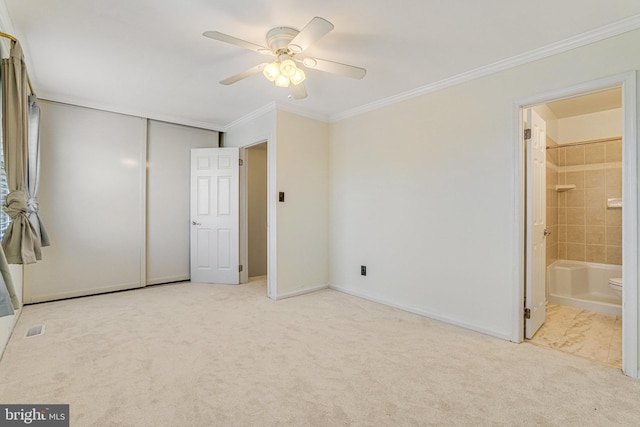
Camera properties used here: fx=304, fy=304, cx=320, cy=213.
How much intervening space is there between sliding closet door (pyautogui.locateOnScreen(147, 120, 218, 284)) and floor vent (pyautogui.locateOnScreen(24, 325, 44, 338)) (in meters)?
1.50

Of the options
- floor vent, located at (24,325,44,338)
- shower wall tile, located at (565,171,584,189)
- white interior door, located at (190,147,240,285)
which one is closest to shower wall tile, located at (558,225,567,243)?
shower wall tile, located at (565,171,584,189)

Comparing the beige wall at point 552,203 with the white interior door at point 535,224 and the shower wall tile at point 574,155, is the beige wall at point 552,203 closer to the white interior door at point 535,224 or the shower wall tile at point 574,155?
the shower wall tile at point 574,155

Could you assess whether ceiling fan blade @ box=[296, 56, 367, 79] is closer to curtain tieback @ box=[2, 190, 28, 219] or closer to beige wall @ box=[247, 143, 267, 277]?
curtain tieback @ box=[2, 190, 28, 219]

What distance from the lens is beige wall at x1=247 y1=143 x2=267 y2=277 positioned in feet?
16.8

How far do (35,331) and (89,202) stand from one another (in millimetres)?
1648

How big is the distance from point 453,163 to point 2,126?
11.3ft

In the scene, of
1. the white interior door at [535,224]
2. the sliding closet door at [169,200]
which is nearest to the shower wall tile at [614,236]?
the white interior door at [535,224]

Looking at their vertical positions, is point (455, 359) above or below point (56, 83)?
below

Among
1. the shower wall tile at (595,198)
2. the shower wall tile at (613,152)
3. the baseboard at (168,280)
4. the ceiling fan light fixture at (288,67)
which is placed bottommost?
the baseboard at (168,280)

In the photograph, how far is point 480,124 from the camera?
9.02 feet

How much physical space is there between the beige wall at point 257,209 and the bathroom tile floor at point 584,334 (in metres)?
3.86

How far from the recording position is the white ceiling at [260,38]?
1.90 m

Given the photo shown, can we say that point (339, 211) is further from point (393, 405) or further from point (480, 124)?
point (393, 405)

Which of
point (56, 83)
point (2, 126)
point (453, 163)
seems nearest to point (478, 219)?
point (453, 163)
